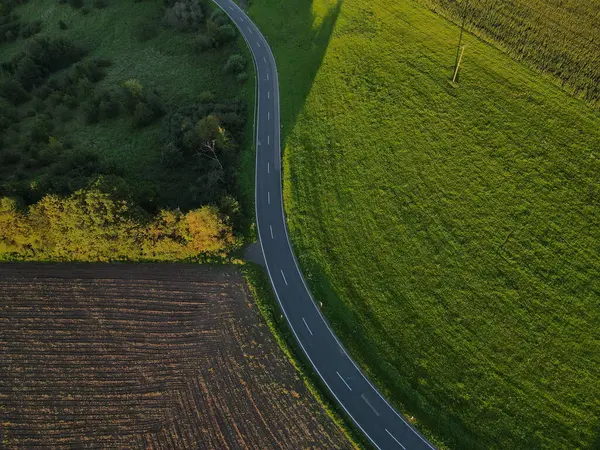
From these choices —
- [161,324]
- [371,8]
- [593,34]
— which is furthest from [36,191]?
[593,34]

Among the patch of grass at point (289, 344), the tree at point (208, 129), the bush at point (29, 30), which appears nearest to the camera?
the patch of grass at point (289, 344)

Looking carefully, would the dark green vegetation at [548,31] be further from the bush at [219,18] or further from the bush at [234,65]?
the bush at [219,18]

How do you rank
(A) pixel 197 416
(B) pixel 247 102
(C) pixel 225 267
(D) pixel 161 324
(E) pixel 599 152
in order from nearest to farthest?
(A) pixel 197 416
(D) pixel 161 324
(C) pixel 225 267
(E) pixel 599 152
(B) pixel 247 102

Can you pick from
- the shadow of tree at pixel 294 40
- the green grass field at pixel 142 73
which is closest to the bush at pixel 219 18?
the green grass field at pixel 142 73

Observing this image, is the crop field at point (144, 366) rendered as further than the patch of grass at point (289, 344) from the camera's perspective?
Yes

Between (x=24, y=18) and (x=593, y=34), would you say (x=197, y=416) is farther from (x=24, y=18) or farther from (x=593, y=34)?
(x=24, y=18)

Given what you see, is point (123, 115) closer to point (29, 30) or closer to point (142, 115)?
point (142, 115)

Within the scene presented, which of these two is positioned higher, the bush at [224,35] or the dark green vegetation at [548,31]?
the dark green vegetation at [548,31]
